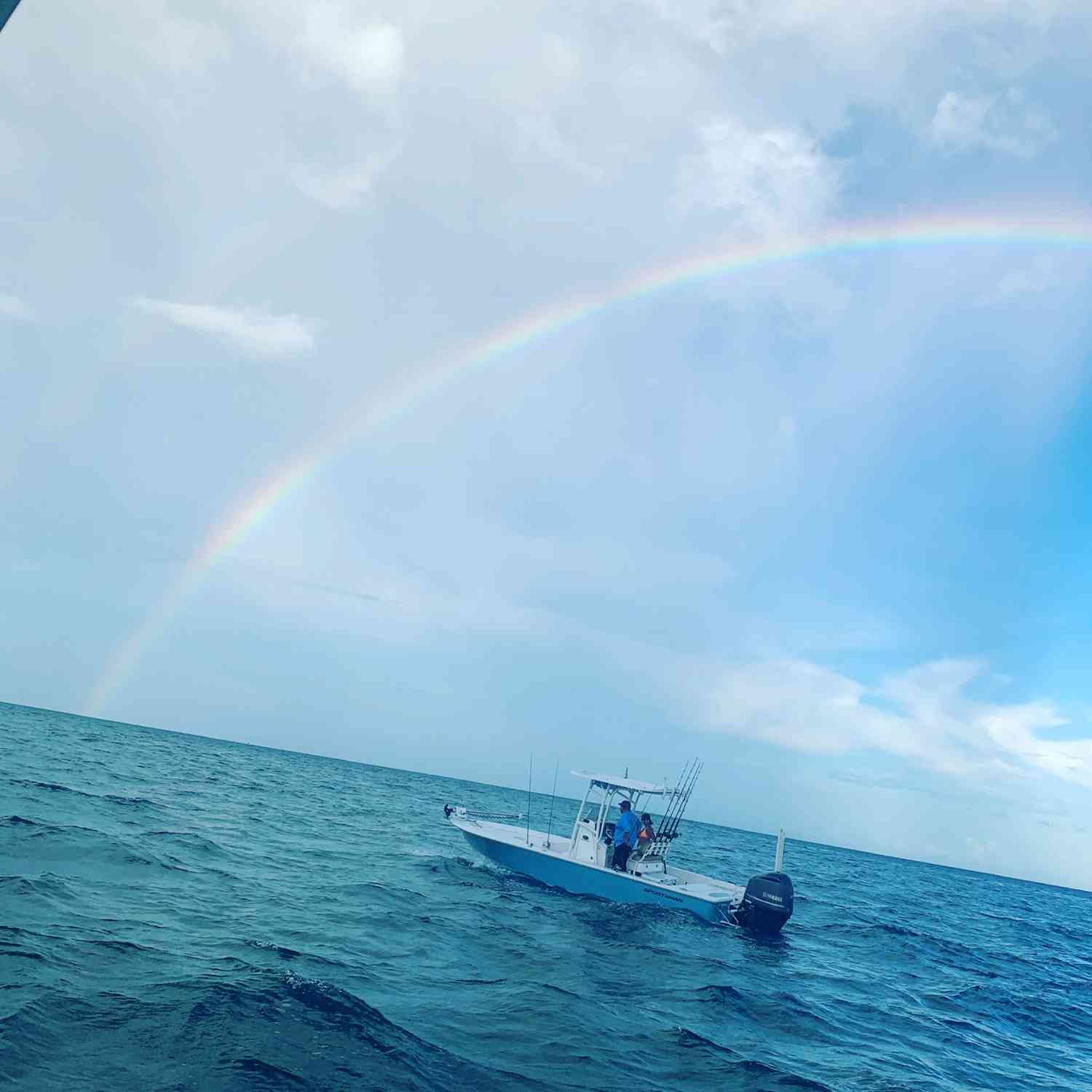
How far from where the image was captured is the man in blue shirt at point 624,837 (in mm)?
20281

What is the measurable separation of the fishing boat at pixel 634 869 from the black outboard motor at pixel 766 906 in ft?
0.06

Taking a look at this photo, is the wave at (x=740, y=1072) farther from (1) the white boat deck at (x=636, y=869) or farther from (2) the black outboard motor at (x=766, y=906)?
(2) the black outboard motor at (x=766, y=906)

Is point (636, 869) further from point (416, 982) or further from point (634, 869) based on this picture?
point (416, 982)

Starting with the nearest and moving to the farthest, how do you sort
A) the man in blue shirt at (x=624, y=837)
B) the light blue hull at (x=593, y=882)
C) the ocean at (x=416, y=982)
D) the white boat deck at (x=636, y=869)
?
the ocean at (x=416, y=982)
the light blue hull at (x=593, y=882)
the white boat deck at (x=636, y=869)
the man in blue shirt at (x=624, y=837)

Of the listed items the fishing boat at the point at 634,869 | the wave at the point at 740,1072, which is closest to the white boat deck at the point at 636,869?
the fishing boat at the point at 634,869

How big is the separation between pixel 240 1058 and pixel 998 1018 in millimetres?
16555

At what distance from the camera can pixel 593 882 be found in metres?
20.3

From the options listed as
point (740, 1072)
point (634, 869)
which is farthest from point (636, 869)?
point (740, 1072)

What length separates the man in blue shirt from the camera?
20.3 meters

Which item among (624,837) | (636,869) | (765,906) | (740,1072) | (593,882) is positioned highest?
(624,837)

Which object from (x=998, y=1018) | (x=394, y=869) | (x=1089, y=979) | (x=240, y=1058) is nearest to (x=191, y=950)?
(x=240, y=1058)

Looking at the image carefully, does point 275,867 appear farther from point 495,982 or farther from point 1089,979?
point 1089,979

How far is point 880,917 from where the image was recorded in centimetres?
3128

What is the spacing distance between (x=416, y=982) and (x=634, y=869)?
382 inches
